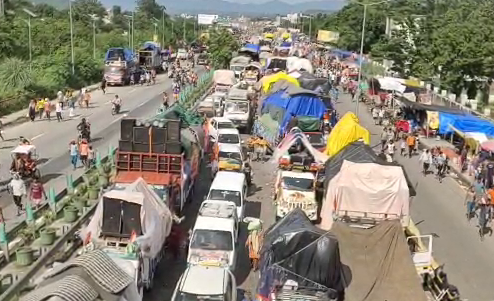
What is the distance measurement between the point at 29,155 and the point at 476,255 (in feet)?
47.7

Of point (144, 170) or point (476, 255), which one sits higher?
point (144, 170)

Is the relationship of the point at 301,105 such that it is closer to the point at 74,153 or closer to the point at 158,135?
the point at 74,153

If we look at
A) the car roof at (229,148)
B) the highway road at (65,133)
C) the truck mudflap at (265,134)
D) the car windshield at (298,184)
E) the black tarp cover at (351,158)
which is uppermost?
the black tarp cover at (351,158)

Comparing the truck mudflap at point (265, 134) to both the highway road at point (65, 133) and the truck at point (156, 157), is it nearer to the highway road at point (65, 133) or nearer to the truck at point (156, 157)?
the highway road at point (65, 133)

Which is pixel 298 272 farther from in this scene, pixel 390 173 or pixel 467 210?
pixel 467 210

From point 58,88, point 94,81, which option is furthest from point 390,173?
point 94,81

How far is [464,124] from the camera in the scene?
31.4 meters

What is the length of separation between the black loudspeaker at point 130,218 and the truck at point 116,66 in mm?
38755

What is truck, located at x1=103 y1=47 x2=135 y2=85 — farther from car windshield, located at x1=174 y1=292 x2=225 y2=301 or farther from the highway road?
car windshield, located at x1=174 y1=292 x2=225 y2=301

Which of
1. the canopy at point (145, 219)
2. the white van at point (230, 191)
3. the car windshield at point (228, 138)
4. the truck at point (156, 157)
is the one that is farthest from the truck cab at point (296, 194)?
the car windshield at point (228, 138)

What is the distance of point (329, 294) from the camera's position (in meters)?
13.3

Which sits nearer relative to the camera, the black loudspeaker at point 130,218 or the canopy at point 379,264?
the canopy at point 379,264

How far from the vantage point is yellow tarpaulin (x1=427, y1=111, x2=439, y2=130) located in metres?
34.1

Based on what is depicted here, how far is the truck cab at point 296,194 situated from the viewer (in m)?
19.5
